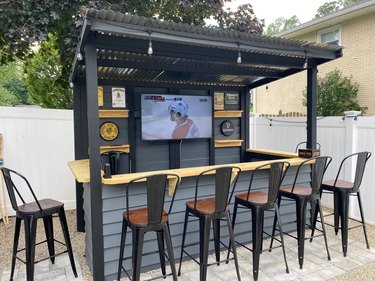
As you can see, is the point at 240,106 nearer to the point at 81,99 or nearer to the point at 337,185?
the point at 337,185

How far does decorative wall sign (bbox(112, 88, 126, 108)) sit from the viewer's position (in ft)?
13.1

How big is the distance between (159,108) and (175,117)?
284mm

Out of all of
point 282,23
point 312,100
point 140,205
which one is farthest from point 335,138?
point 282,23

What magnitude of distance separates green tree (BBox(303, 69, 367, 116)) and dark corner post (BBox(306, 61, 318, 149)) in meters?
4.00

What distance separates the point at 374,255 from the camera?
10.1ft

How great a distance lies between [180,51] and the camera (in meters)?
2.79

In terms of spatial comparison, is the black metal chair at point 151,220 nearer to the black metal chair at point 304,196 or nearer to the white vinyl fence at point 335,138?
the black metal chair at point 304,196

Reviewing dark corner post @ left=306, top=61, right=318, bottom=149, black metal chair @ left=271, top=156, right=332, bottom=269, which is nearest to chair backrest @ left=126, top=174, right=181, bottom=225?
black metal chair @ left=271, top=156, right=332, bottom=269

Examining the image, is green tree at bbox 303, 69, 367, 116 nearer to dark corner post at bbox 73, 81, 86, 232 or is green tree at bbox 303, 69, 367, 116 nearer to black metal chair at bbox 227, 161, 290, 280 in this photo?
black metal chair at bbox 227, 161, 290, 280

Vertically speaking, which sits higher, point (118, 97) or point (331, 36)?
point (331, 36)

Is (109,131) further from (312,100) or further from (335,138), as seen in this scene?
(335,138)

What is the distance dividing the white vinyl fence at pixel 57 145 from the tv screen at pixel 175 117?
153 cm

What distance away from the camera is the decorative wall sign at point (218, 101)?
466 centimetres

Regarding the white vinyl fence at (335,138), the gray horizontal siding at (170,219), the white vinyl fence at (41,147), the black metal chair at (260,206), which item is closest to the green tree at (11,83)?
the white vinyl fence at (41,147)
